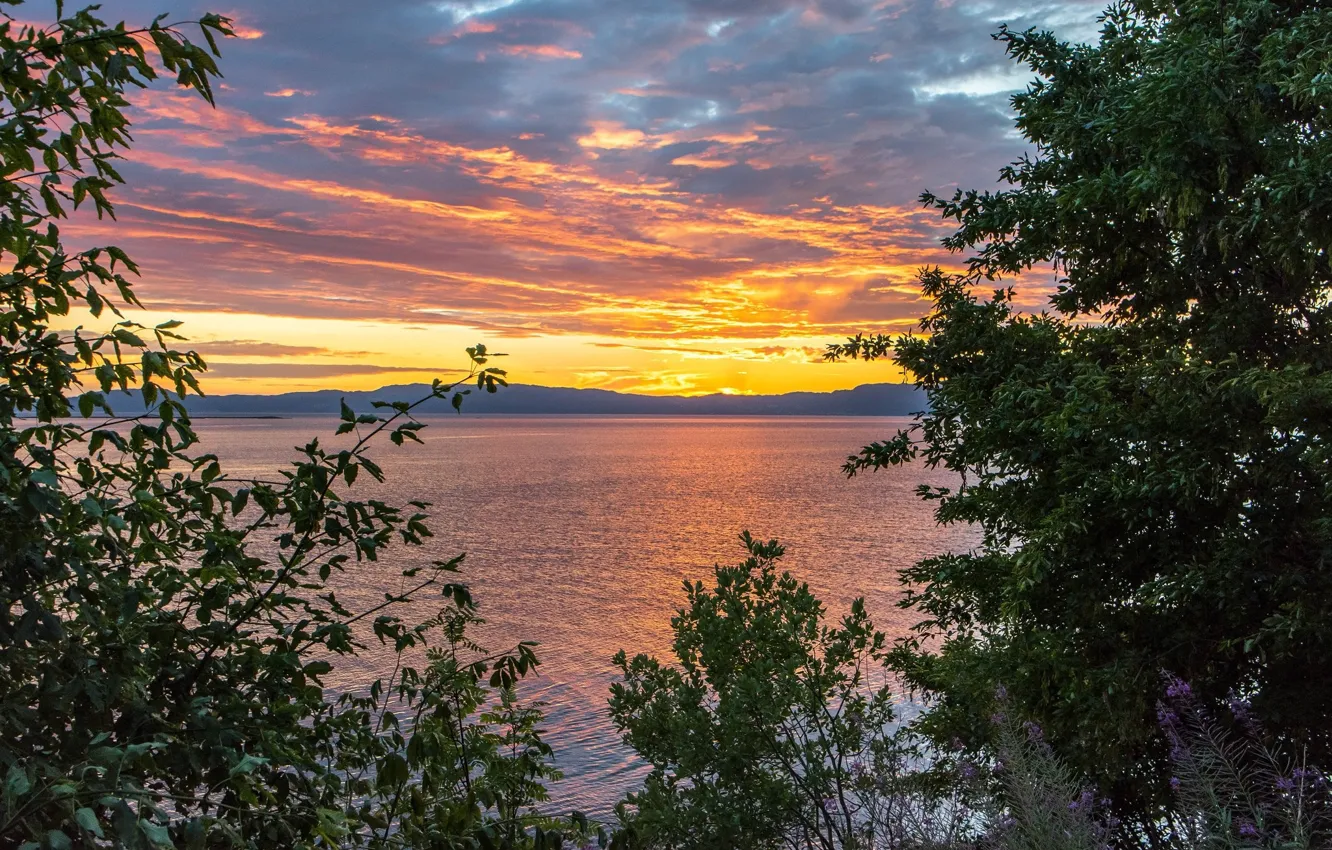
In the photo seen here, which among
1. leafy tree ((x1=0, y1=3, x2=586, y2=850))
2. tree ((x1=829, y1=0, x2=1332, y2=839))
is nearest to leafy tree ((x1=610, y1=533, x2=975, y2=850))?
tree ((x1=829, y1=0, x2=1332, y2=839))

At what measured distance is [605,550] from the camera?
129 ft

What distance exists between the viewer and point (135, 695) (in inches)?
109

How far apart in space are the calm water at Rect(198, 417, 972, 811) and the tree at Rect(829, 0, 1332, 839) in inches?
284

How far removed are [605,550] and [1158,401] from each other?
1275 inches

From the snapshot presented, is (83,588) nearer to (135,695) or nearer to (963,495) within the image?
(135,695)

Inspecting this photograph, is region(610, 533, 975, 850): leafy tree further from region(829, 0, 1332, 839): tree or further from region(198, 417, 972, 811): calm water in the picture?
region(198, 417, 972, 811): calm water

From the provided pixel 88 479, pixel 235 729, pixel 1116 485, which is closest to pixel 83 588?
pixel 235 729

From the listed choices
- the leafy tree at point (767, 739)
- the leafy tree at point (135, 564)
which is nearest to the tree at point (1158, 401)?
the leafy tree at point (767, 739)

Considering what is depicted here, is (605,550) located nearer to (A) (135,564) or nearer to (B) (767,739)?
(B) (767,739)

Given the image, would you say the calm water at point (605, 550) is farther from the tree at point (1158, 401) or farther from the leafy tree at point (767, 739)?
the tree at point (1158, 401)

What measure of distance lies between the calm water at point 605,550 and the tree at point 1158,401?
7.20 m

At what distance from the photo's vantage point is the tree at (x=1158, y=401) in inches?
317

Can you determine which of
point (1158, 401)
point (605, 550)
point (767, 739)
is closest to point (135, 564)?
point (767, 739)

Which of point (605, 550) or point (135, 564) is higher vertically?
point (135, 564)
